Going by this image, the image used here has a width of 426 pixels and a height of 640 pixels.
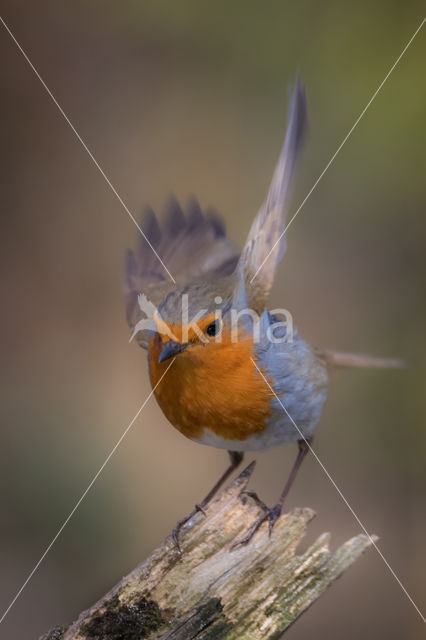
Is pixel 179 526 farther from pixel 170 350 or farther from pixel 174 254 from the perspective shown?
pixel 174 254

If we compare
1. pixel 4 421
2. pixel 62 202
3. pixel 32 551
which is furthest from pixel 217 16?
pixel 32 551

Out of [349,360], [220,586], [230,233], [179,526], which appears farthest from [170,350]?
[230,233]

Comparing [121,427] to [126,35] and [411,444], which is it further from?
[126,35]

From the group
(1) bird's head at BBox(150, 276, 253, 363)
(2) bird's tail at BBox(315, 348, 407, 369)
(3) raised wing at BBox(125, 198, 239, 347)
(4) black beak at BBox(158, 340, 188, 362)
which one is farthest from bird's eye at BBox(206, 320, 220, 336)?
(2) bird's tail at BBox(315, 348, 407, 369)

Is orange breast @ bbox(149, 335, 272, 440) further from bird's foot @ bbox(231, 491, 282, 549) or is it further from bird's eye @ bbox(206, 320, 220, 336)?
bird's foot @ bbox(231, 491, 282, 549)

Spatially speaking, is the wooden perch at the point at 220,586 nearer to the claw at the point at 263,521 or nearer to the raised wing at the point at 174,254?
the claw at the point at 263,521

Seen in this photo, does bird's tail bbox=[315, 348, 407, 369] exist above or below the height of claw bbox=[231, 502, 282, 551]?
above

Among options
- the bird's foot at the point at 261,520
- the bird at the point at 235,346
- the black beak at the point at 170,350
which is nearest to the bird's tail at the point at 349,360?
the bird at the point at 235,346
